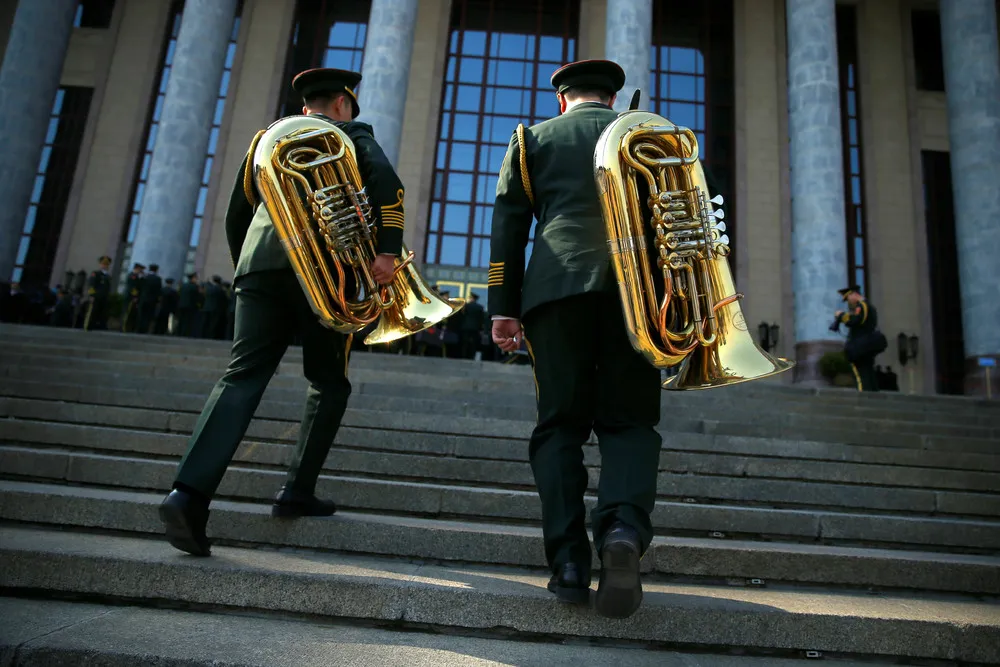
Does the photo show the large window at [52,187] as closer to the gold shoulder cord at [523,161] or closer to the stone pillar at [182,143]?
the stone pillar at [182,143]

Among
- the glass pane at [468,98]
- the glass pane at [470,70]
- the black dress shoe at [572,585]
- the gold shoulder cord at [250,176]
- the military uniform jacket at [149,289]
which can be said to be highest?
the glass pane at [470,70]

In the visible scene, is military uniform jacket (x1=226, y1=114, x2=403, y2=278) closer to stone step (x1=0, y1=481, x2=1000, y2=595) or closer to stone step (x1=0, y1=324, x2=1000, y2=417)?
stone step (x1=0, y1=481, x2=1000, y2=595)

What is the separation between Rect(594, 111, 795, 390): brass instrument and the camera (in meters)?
2.63

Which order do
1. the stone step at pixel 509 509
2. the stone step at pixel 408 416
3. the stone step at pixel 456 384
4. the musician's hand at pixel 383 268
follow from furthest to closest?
the stone step at pixel 456 384
the stone step at pixel 408 416
the stone step at pixel 509 509
the musician's hand at pixel 383 268

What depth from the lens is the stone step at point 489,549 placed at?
3.07m

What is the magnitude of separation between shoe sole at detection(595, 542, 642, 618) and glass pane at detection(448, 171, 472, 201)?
19249 millimetres

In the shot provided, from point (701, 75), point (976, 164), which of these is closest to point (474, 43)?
point (701, 75)

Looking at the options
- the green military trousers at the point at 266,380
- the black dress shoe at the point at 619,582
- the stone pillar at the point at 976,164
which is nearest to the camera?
the black dress shoe at the point at 619,582

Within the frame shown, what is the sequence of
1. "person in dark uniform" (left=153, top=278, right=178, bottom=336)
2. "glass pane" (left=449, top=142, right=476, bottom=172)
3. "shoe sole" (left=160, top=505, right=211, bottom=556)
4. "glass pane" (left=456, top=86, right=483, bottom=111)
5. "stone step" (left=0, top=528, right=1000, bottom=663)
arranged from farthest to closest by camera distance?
"glass pane" (left=456, top=86, right=483, bottom=111) < "glass pane" (left=449, top=142, right=476, bottom=172) < "person in dark uniform" (left=153, top=278, right=178, bottom=336) < "shoe sole" (left=160, top=505, right=211, bottom=556) < "stone step" (left=0, top=528, right=1000, bottom=663)

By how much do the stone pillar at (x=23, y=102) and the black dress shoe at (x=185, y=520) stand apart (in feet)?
52.3

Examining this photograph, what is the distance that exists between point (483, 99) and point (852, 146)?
11.0m

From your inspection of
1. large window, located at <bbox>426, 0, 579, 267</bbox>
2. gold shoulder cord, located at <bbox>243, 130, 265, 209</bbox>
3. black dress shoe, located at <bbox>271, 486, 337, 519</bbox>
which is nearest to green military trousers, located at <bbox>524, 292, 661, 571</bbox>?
black dress shoe, located at <bbox>271, 486, 337, 519</bbox>

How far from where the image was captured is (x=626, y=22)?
14500mm

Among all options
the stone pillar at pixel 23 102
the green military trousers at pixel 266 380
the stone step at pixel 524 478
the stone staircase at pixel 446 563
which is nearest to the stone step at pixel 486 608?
the stone staircase at pixel 446 563
